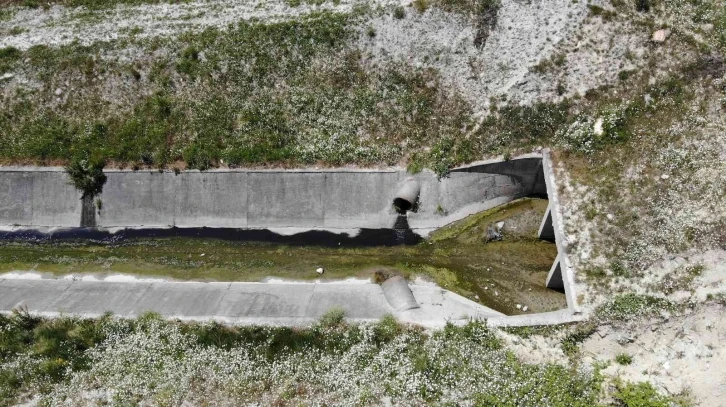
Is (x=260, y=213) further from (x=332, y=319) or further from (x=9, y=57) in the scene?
(x=9, y=57)

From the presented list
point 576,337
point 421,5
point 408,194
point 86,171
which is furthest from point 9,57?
point 576,337

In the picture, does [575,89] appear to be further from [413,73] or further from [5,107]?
[5,107]

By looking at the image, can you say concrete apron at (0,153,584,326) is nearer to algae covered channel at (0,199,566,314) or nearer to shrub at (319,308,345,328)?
shrub at (319,308,345,328)

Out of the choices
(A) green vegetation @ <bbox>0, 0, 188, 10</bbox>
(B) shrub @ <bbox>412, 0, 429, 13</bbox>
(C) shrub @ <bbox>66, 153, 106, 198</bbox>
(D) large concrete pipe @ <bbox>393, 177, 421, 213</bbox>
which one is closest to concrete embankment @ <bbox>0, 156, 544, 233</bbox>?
(D) large concrete pipe @ <bbox>393, 177, 421, 213</bbox>

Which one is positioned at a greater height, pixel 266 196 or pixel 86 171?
pixel 86 171

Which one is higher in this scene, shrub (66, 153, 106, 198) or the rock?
the rock

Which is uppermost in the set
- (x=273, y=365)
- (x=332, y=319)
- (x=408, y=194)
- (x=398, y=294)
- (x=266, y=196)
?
(x=408, y=194)
